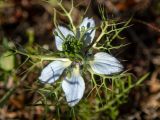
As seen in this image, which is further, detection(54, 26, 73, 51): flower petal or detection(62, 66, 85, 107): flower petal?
detection(54, 26, 73, 51): flower petal

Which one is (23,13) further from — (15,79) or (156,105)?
(156,105)

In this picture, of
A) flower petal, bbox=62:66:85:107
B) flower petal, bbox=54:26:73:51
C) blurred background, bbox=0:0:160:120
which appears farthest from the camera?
blurred background, bbox=0:0:160:120

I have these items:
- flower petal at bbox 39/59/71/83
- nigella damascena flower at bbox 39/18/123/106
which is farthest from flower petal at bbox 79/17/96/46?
flower petal at bbox 39/59/71/83

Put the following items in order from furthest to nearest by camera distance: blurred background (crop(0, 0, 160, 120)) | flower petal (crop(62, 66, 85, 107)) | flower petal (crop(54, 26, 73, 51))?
blurred background (crop(0, 0, 160, 120))
flower petal (crop(54, 26, 73, 51))
flower petal (crop(62, 66, 85, 107))

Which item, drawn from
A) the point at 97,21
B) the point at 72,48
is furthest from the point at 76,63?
the point at 97,21

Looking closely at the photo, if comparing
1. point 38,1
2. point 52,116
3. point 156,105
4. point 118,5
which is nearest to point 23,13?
point 38,1

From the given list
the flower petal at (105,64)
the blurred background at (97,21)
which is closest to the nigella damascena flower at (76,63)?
the flower petal at (105,64)

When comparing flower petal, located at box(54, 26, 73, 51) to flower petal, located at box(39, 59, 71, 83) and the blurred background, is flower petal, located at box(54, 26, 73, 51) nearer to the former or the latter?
flower petal, located at box(39, 59, 71, 83)
